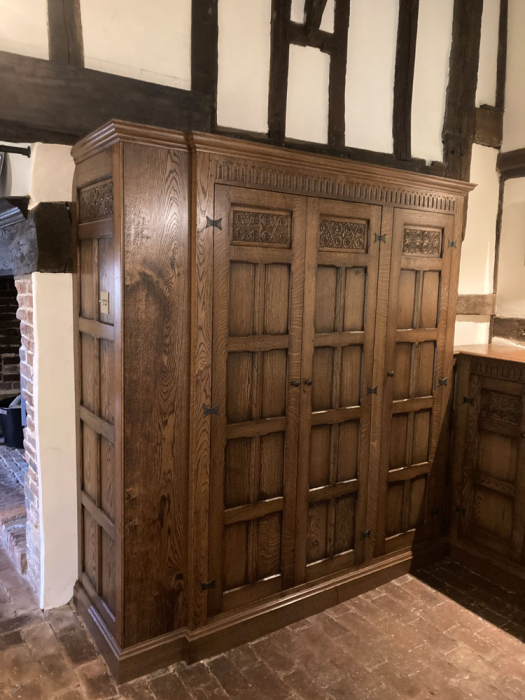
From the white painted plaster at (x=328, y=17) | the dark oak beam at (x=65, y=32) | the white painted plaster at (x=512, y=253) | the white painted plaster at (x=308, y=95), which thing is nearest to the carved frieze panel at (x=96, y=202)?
the dark oak beam at (x=65, y=32)

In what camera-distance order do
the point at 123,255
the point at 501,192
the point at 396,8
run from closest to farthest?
the point at 123,255
the point at 396,8
the point at 501,192

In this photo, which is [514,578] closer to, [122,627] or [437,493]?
[437,493]

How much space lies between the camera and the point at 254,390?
2.39 metres

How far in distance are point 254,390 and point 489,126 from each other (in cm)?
250

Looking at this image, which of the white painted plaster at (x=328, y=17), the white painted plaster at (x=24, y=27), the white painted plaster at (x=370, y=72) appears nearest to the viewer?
the white painted plaster at (x=24, y=27)

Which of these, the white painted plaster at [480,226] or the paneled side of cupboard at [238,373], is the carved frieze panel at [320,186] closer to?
the paneled side of cupboard at [238,373]

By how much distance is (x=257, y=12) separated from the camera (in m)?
2.67

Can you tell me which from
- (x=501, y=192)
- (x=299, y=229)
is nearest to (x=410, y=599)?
(x=299, y=229)

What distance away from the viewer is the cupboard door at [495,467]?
288cm

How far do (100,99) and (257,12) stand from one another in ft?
3.07

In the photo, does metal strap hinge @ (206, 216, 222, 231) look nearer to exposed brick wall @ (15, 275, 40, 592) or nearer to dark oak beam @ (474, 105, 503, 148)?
exposed brick wall @ (15, 275, 40, 592)

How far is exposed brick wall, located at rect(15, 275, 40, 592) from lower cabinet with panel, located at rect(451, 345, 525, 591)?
2291mm

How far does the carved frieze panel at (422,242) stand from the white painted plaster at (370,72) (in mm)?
652

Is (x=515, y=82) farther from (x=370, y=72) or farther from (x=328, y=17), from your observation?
(x=328, y=17)
